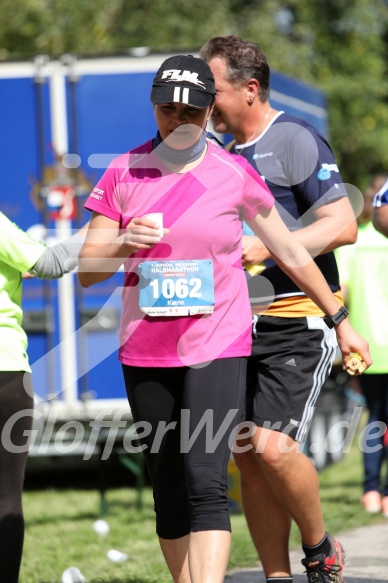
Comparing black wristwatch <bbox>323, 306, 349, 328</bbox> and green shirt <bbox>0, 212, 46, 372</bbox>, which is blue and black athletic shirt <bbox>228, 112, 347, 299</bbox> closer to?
black wristwatch <bbox>323, 306, 349, 328</bbox>

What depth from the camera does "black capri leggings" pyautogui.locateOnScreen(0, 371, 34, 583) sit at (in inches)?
171

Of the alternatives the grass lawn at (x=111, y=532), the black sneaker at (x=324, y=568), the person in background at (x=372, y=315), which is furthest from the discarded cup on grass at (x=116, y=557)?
the person in background at (x=372, y=315)

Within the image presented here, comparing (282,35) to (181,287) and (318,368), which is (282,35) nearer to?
(318,368)

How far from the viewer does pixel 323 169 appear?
4.61 meters

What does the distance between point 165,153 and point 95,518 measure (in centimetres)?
427

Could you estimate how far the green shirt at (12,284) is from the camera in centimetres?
426

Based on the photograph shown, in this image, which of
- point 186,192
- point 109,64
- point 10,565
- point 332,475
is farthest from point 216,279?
point 332,475

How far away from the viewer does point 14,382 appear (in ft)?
14.4

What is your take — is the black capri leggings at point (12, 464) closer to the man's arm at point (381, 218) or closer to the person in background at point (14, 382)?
the person in background at point (14, 382)

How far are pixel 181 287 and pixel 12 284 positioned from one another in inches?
30.1

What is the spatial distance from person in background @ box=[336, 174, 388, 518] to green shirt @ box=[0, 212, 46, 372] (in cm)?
391

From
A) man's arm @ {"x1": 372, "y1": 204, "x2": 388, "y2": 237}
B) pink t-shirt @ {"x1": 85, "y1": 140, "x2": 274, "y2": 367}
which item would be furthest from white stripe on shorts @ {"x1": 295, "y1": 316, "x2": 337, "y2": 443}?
pink t-shirt @ {"x1": 85, "y1": 140, "x2": 274, "y2": 367}

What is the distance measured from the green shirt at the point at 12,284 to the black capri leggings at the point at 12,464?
0.07 m

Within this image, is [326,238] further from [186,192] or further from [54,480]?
[54,480]
